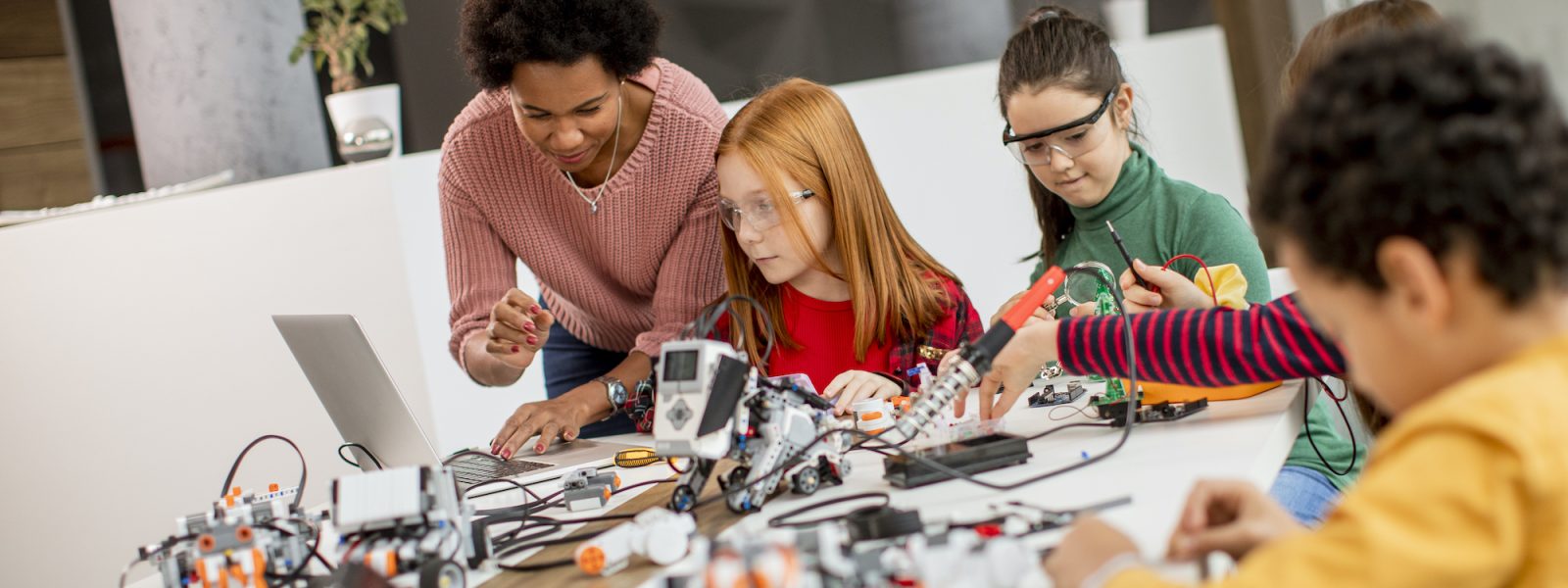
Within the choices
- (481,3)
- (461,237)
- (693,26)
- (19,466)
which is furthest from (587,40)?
(19,466)

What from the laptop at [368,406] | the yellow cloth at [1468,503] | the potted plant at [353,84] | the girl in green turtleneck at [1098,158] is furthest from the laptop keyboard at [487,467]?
the potted plant at [353,84]

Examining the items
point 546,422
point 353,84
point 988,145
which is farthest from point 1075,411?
point 353,84

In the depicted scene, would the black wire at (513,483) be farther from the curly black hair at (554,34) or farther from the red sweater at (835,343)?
the curly black hair at (554,34)

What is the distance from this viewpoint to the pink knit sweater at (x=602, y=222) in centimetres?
207

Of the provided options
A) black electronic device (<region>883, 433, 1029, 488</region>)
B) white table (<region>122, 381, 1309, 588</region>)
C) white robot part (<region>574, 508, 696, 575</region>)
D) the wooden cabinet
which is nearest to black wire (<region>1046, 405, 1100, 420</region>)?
white table (<region>122, 381, 1309, 588</region>)

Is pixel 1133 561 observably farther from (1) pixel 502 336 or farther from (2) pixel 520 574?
(1) pixel 502 336

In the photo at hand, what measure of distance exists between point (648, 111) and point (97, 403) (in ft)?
5.68

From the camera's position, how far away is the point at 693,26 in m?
3.56

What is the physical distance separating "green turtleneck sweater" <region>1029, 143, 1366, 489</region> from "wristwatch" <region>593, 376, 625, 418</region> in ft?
2.41

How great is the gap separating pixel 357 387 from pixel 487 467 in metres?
0.28

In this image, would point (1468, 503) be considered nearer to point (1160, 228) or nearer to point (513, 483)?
point (513, 483)

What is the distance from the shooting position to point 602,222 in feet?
6.93

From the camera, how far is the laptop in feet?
4.98

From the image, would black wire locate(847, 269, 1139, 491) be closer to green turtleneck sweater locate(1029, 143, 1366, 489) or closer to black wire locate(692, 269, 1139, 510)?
black wire locate(692, 269, 1139, 510)
